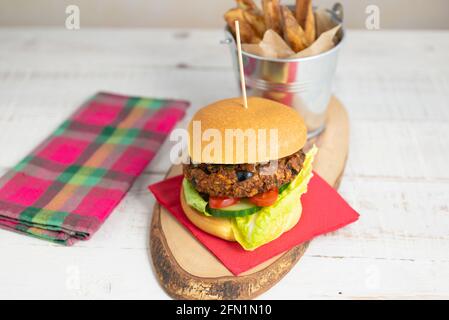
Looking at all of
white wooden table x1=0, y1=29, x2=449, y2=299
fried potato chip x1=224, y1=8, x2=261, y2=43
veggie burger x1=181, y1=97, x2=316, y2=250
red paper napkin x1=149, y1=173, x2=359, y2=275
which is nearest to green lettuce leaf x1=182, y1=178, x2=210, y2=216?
veggie burger x1=181, y1=97, x2=316, y2=250

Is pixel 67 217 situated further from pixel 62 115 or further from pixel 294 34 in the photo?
pixel 294 34

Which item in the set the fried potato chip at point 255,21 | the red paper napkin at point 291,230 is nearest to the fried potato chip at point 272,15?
the fried potato chip at point 255,21

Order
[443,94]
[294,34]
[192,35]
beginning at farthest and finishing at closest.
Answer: [192,35]
[443,94]
[294,34]

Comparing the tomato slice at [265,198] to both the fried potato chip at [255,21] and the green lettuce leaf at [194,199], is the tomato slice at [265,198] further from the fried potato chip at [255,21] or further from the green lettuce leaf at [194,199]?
the fried potato chip at [255,21]

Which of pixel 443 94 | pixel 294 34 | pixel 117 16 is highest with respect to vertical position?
pixel 294 34

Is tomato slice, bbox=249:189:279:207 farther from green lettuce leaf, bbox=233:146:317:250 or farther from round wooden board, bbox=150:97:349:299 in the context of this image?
round wooden board, bbox=150:97:349:299

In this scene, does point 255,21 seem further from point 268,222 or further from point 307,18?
point 268,222
